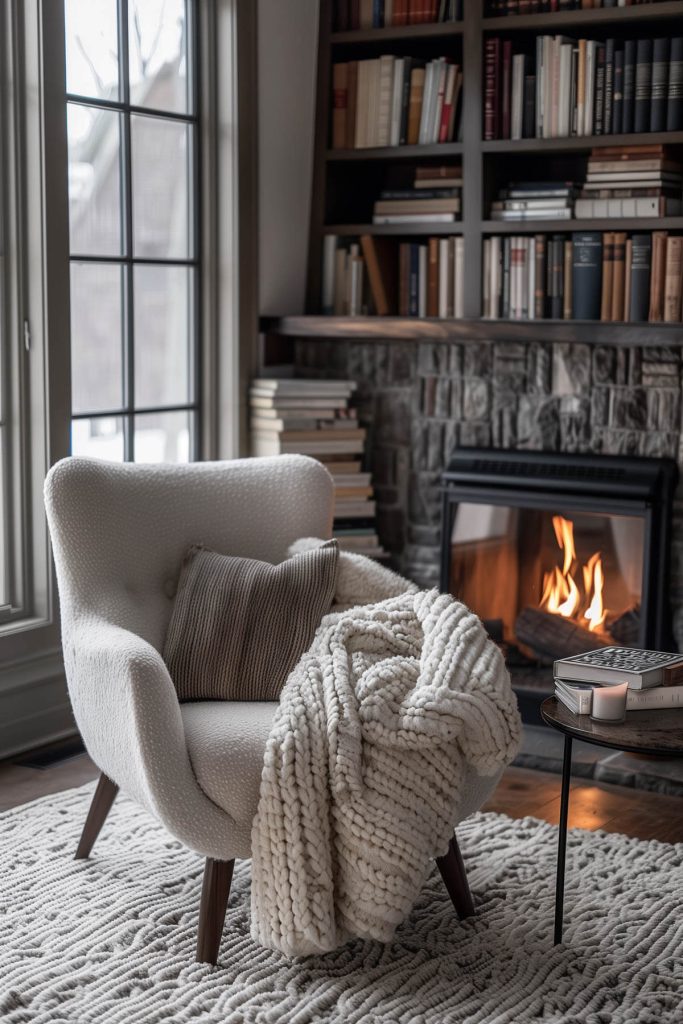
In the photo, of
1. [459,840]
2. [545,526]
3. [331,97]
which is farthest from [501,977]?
[331,97]

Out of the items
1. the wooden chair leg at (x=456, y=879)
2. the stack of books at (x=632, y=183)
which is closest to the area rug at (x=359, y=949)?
the wooden chair leg at (x=456, y=879)

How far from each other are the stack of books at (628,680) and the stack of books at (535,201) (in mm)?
1807

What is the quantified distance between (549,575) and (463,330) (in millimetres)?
791

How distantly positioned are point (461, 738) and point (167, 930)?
0.70 metres

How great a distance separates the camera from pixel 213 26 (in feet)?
13.5

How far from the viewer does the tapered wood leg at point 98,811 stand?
2862 mm

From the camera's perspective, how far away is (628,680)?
245 centimetres

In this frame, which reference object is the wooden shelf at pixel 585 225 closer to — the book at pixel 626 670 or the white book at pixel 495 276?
the white book at pixel 495 276

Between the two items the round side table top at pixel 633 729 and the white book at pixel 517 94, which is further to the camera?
the white book at pixel 517 94

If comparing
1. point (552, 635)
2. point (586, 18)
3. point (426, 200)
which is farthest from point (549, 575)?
point (586, 18)

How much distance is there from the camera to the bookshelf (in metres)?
3.77

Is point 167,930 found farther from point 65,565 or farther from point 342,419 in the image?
point 342,419

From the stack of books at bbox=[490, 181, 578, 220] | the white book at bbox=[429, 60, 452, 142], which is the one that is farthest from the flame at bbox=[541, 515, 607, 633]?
the white book at bbox=[429, 60, 452, 142]

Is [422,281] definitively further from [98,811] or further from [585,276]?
[98,811]
